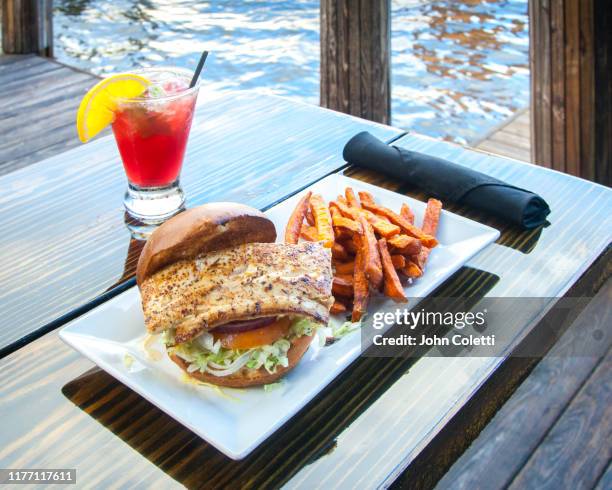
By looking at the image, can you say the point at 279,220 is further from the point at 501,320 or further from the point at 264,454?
the point at 264,454

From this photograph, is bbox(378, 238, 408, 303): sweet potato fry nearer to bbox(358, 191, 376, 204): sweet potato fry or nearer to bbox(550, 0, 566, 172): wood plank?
bbox(358, 191, 376, 204): sweet potato fry

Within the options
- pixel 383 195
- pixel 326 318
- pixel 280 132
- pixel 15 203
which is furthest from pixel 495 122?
pixel 326 318

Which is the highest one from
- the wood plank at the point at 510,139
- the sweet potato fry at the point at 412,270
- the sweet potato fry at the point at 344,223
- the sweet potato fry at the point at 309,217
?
the sweet potato fry at the point at 344,223

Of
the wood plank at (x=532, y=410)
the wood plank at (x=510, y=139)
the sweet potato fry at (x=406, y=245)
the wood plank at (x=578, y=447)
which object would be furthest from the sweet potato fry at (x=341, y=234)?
the wood plank at (x=510, y=139)

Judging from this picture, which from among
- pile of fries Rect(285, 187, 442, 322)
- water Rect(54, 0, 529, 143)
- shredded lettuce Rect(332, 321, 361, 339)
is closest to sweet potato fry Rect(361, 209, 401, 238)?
pile of fries Rect(285, 187, 442, 322)

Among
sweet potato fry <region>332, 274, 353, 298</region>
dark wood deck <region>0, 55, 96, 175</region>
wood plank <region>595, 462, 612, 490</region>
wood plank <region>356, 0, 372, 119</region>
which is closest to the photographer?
sweet potato fry <region>332, 274, 353, 298</region>

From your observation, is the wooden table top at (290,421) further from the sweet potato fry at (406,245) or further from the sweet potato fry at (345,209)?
the sweet potato fry at (345,209)
